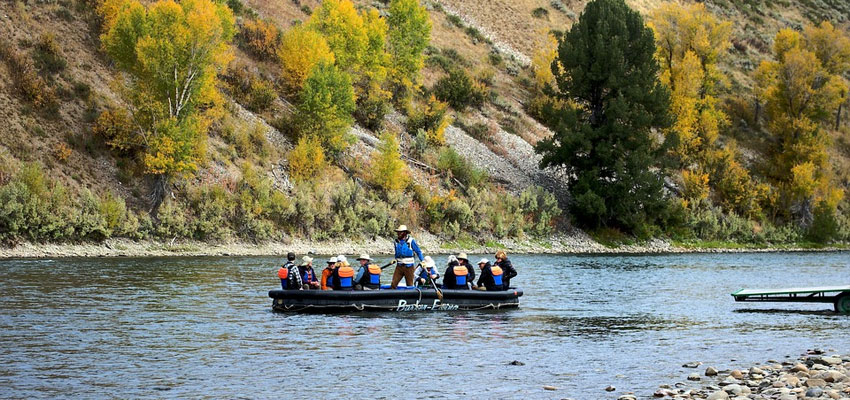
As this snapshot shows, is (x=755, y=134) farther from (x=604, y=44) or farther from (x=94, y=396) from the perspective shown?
(x=94, y=396)

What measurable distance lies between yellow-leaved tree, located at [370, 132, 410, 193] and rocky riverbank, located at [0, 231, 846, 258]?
4.05m

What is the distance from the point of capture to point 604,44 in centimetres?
7269

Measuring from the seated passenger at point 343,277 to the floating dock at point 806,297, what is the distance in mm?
14060

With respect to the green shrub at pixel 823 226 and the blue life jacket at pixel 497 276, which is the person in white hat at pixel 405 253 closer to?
the blue life jacket at pixel 497 276

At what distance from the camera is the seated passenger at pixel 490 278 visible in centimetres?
3278

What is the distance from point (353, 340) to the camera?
85.0 ft

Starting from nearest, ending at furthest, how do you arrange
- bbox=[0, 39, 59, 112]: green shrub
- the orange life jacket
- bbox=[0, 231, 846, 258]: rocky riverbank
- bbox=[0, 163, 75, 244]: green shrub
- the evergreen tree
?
the orange life jacket → bbox=[0, 163, 75, 244]: green shrub → bbox=[0, 231, 846, 258]: rocky riverbank → bbox=[0, 39, 59, 112]: green shrub → the evergreen tree

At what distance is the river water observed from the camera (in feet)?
65.8

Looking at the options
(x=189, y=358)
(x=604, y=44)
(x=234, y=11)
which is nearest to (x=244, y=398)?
(x=189, y=358)

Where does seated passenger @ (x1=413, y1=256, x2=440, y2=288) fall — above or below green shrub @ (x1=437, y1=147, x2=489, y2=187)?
below

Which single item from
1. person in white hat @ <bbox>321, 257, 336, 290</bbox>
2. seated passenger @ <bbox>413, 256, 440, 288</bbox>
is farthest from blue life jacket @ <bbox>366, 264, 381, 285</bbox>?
seated passenger @ <bbox>413, 256, 440, 288</bbox>

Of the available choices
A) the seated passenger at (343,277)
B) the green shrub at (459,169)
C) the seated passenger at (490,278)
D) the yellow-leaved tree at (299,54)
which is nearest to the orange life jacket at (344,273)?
the seated passenger at (343,277)

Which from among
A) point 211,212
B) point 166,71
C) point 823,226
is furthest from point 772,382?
point 823,226

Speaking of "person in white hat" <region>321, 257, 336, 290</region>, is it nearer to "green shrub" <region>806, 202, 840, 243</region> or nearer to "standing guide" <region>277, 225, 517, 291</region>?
"standing guide" <region>277, 225, 517, 291</region>
